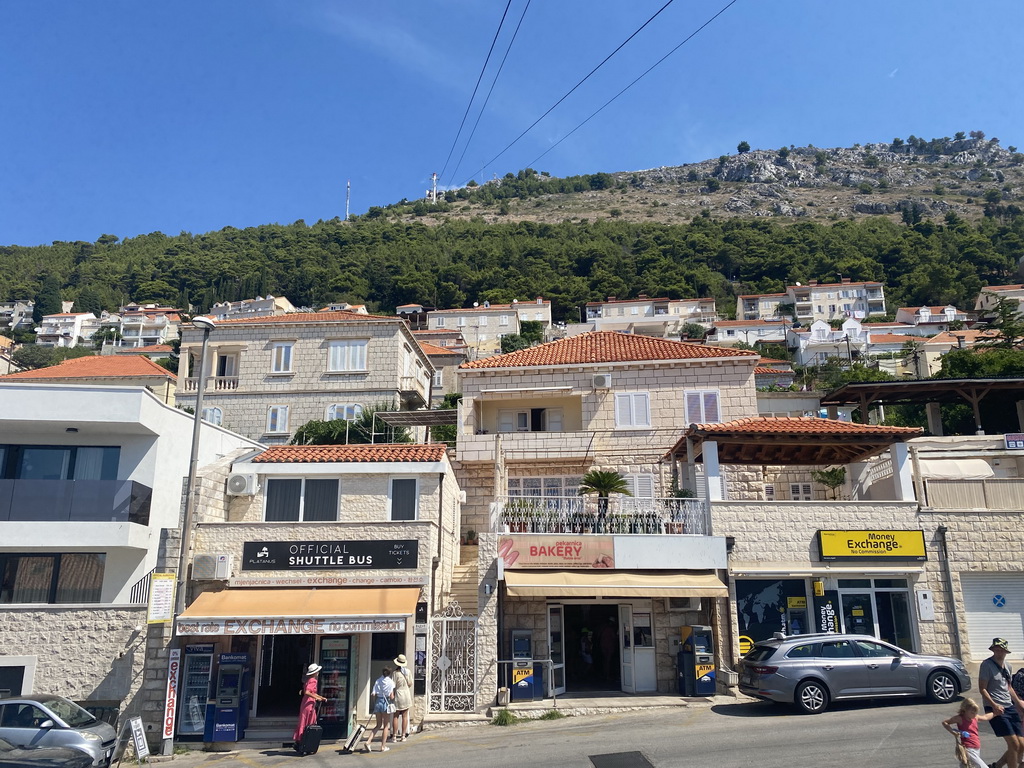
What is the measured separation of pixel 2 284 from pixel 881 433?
158187 millimetres

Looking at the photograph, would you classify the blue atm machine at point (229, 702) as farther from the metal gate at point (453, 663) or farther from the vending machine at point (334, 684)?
the metal gate at point (453, 663)

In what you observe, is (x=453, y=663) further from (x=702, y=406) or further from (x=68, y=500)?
(x=702, y=406)

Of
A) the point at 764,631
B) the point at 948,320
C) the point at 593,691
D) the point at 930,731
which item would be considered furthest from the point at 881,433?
the point at 948,320

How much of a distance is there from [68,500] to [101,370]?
26005 millimetres

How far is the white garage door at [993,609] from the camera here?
1903cm

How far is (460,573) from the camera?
73.2ft

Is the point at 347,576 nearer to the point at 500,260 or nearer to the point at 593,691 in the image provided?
the point at 593,691

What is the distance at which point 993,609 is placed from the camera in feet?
63.3

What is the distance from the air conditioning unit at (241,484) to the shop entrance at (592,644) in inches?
349

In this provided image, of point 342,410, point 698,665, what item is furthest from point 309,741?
point 342,410

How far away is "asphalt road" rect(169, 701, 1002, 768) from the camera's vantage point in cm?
1184

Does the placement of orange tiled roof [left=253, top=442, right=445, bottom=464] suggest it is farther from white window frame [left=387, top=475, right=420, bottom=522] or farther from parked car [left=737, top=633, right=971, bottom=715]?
parked car [left=737, top=633, right=971, bottom=715]

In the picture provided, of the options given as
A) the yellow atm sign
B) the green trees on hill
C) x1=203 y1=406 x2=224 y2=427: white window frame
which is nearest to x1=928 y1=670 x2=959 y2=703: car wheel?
the yellow atm sign

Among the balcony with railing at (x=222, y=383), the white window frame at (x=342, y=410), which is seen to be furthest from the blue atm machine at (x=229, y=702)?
the balcony with railing at (x=222, y=383)
